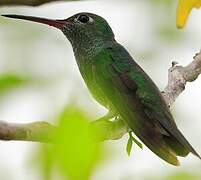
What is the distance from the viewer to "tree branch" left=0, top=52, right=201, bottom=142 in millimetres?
1679

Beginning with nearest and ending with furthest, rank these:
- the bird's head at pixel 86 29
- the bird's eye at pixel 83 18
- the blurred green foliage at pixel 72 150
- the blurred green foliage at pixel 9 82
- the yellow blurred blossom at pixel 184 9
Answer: the blurred green foliage at pixel 72 150 → the yellow blurred blossom at pixel 184 9 → the blurred green foliage at pixel 9 82 → the bird's head at pixel 86 29 → the bird's eye at pixel 83 18

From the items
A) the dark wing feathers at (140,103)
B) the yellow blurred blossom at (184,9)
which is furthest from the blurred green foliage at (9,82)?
the dark wing feathers at (140,103)

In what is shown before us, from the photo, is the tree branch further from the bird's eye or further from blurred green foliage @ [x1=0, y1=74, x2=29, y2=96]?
the bird's eye

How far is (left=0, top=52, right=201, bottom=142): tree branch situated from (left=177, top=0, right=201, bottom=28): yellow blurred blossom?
16.6 inches

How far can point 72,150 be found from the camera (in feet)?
4.08

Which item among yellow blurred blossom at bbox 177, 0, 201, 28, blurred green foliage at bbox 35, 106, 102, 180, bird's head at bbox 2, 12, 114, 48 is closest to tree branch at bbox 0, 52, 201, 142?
blurred green foliage at bbox 35, 106, 102, 180

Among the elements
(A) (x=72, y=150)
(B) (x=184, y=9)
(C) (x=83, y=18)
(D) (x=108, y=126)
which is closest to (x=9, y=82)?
(B) (x=184, y=9)

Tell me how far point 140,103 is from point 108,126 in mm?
1326

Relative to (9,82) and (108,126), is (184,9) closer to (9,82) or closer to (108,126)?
(9,82)

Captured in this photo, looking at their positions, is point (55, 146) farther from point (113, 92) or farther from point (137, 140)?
point (113, 92)

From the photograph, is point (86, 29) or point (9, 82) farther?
point (86, 29)

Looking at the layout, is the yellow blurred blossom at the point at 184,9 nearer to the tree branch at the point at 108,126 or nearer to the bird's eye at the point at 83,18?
the tree branch at the point at 108,126

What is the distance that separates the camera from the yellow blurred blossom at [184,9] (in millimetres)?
1648

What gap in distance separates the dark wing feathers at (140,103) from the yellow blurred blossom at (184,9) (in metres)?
1.38
